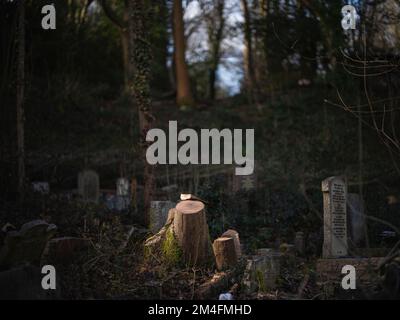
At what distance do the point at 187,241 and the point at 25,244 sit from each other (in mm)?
2273

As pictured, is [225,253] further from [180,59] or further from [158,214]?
[180,59]

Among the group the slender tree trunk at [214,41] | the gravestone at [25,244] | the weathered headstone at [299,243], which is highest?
the slender tree trunk at [214,41]

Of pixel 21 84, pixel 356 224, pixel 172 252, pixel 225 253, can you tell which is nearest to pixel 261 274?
pixel 225 253

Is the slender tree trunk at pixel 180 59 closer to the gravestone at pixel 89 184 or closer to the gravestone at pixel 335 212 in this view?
the gravestone at pixel 89 184

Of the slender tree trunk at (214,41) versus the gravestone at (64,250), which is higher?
the slender tree trunk at (214,41)

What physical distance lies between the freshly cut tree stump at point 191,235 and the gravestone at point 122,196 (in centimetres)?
512

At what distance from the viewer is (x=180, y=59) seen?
25203 millimetres

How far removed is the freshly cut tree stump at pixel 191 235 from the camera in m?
8.34

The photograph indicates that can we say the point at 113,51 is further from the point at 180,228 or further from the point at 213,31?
the point at 180,228

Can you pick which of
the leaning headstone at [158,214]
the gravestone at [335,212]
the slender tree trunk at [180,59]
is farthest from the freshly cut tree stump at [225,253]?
the slender tree trunk at [180,59]

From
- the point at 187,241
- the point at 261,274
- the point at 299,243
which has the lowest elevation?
the point at 299,243

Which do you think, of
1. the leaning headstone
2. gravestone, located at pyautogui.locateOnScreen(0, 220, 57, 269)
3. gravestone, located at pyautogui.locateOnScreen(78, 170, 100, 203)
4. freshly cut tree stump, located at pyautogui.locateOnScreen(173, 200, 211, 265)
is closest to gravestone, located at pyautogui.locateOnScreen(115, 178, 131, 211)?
gravestone, located at pyautogui.locateOnScreen(78, 170, 100, 203)
